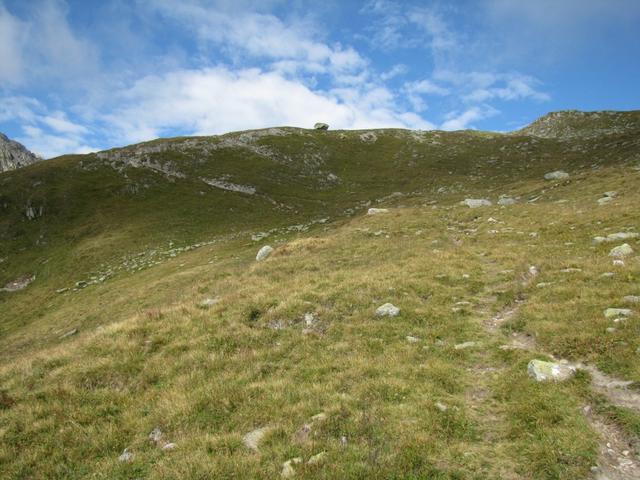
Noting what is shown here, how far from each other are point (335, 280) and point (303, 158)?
65.8 m

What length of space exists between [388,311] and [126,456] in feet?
29.6

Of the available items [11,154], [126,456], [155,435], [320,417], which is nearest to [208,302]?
[155,435]

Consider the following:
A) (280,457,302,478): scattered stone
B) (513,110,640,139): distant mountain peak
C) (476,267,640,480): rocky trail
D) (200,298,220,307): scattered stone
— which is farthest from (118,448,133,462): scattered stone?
(513,110,640,139): distant mountain peak

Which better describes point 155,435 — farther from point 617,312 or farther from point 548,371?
point 617,312

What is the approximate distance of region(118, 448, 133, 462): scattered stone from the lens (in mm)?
8359

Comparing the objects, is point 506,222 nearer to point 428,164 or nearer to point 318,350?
point 318,350

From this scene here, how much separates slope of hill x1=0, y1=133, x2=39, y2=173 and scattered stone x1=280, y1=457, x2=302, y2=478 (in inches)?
8810

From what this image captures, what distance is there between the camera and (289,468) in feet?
23.7

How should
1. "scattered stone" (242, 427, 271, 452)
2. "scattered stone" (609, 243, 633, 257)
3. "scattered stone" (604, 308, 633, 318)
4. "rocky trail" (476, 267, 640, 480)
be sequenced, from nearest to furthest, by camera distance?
1. "rocky trail" (476, 267, 640, 480)
2. "scattered stone" (242, 427, 271, 452)
3. "scattered stone" (604, 308, 633, 318)
4. "scattered stone" (609, 243, 633, 257)

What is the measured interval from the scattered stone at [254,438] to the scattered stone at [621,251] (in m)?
15.5

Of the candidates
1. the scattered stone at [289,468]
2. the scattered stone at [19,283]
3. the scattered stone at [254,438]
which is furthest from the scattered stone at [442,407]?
the scattered stone at [19,283]

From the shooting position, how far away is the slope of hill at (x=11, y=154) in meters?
181

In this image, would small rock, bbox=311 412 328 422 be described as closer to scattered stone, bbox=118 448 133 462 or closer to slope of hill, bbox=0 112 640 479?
slope of hill, bbox=0 112 640 479

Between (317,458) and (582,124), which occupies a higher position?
(582,124)
